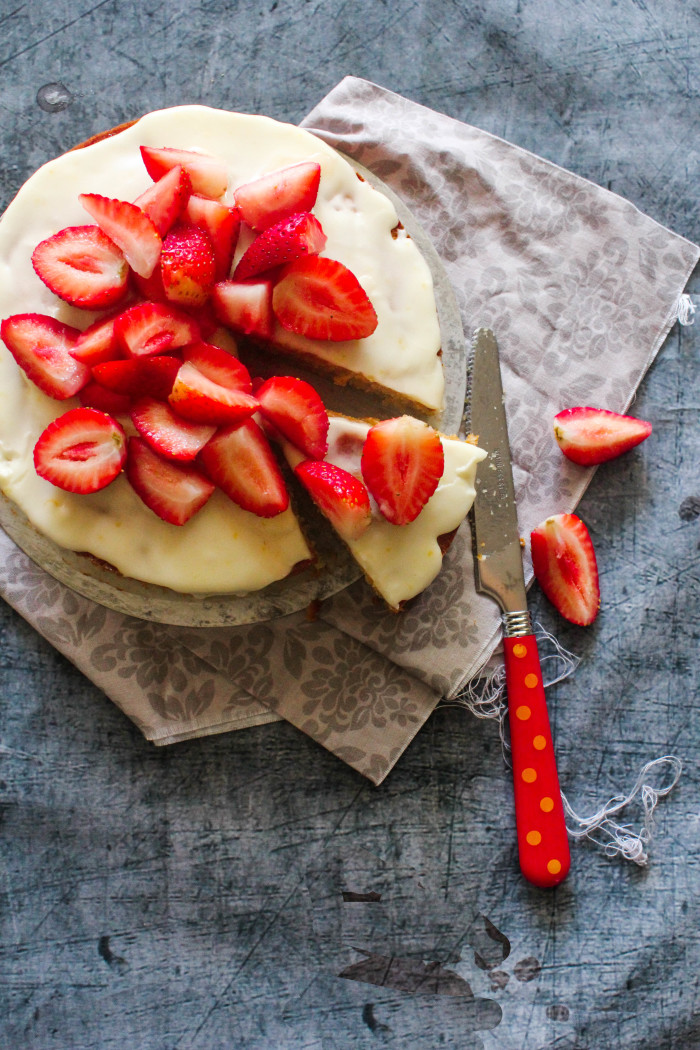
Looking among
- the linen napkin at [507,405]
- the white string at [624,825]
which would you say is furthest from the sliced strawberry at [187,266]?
the white string at [624,825]

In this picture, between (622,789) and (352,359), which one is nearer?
(352,359)

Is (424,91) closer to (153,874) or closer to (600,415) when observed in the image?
(600,415)

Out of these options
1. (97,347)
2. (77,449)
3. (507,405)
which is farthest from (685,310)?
(77,449)

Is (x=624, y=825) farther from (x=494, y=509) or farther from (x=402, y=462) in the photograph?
(x=402, y=462)

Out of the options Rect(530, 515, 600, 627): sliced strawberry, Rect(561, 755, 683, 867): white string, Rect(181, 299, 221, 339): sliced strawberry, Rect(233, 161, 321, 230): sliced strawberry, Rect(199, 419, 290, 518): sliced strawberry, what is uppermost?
Rect(233, 161, 321, 230): sliced strawberry

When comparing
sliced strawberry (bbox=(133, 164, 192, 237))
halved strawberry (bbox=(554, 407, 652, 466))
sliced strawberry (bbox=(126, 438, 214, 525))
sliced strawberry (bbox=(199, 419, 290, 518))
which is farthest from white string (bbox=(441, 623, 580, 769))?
sliced strawberry (bbox=(133, 164, 192, 237))

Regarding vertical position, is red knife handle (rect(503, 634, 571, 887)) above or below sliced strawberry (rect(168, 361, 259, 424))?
below

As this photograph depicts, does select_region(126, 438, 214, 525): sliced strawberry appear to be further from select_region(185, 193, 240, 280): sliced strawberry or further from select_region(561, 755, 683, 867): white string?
select_region(561, 755, 683, 867): white string

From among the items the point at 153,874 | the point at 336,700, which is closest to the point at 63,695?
the point at 153,874
